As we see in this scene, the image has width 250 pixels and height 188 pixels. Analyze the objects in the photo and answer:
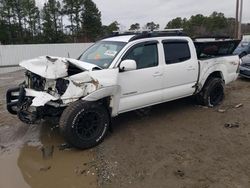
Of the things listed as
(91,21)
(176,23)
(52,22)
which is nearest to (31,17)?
(52,22)

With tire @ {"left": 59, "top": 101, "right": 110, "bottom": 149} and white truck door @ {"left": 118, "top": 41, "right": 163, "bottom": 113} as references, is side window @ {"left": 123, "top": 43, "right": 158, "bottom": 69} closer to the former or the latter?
white truck door @ {"left": 118, "top": 41, "right": 163, "bottom": 113}

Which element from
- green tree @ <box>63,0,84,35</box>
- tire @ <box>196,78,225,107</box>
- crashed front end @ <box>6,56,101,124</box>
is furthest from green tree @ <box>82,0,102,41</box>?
crashed front end @ <box>6,56,101,124</box>

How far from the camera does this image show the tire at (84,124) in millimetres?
4820

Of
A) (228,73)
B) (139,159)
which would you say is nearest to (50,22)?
(228,73)

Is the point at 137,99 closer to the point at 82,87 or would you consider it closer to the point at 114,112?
the point at 114,112

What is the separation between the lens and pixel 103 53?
19.9 feet

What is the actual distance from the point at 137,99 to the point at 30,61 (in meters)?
2.11

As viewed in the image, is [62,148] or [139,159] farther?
[62,148]

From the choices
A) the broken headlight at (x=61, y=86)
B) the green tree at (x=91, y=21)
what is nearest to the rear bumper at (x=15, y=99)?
the broken headlight at (x=61, y=86)

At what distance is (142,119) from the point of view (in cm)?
667

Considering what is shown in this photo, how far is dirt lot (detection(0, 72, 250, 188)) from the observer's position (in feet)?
13.5

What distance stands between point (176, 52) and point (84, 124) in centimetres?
275

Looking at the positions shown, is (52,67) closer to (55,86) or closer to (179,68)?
(55,86)

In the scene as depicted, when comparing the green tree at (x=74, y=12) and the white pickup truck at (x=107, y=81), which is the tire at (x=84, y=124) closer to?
the white pickup truck at (x=107, y=81)
